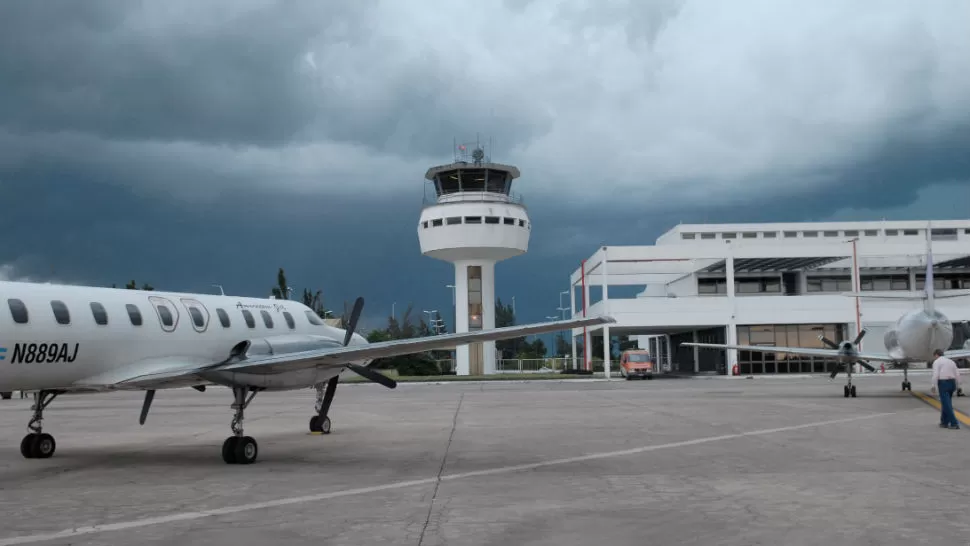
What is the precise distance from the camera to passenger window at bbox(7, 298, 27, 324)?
12820 millimetres

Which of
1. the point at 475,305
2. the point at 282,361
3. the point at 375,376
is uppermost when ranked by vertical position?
the point at 475,305

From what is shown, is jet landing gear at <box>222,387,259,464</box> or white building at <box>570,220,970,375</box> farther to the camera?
white building at <box>570,220,970,375</box>

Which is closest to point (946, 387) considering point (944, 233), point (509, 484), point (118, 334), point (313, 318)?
point (509, 484)

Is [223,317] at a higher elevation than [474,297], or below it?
below

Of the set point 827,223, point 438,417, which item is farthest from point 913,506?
point 827,223

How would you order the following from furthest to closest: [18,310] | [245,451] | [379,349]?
[245,451] < [379,349] < [18,310]

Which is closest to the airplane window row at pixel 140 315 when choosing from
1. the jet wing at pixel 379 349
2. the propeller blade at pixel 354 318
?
the propeller blade at pixel 354 318

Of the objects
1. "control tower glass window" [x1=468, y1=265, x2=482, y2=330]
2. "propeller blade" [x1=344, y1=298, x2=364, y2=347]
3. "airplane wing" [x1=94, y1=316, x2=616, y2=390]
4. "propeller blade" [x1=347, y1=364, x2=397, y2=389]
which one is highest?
"control tower glass window" [x1=468, y1=265, x2=482, y2=330]

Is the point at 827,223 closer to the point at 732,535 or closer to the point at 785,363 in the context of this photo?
the point at 785,363

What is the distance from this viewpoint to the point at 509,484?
11.5m

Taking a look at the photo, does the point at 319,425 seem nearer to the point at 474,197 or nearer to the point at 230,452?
the point at 230,452

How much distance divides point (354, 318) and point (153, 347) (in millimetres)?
4352

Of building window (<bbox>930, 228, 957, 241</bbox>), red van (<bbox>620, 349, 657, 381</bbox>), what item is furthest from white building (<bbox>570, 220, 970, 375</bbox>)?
building window (<bbox>930, 228, 957, 241</bbox>)

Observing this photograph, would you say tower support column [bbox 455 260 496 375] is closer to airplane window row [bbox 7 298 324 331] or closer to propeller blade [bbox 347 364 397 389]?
airplane window row [bbox 7 298 324 331]
